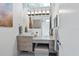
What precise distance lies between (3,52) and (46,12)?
86.8 inches

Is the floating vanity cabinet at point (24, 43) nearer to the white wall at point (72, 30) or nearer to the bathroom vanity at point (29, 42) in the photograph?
the bathroom vanity at point (29, 42)

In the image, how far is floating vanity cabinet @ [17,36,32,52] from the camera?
4.13m

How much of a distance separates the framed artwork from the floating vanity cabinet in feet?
1.93

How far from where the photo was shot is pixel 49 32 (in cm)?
497

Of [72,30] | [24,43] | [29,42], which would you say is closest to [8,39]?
[24,43]

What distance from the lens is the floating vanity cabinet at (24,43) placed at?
413 centimetres

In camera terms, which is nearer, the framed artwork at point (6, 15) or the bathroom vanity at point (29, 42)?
the framed artwork at point (6, 15)

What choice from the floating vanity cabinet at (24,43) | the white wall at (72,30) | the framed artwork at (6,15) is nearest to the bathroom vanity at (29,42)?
the floating vanity cabinet at (24,43)

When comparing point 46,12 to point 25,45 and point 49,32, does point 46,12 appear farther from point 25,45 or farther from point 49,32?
point 25,45

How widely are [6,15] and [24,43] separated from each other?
1.05 m

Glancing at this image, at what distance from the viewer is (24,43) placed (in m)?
4.17

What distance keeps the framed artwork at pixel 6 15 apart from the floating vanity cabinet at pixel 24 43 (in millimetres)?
588

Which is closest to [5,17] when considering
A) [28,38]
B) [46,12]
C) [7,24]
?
[7,24]

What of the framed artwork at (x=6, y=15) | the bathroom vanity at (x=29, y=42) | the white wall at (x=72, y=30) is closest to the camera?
the white wall at (x=72, y=30)
